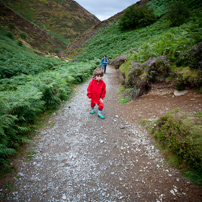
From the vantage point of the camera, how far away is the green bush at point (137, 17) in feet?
80.7

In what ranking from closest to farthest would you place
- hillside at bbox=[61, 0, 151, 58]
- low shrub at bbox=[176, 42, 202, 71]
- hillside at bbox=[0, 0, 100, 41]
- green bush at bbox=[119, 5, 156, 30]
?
low shrub at bbox=[176, 42, 202, 71] → green bush at bbox=[119, 5, 156, 30] → hillside at bbox=[61, 0, 151, 58] → hillside at bbox=[0, 0, 100, 41]

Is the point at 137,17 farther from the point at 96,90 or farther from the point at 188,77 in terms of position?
the point at 96,90

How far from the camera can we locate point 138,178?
2602 millimetres

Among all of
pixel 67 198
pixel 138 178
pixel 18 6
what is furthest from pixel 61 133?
pixel 18 6

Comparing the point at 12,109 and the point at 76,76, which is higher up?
the point at 76,76

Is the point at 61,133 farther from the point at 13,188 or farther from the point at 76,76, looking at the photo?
the point at 76,76

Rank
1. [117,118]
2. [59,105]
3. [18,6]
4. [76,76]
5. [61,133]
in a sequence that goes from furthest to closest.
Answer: [18,6], [76,76], [59,105], [117,118], [61,133]

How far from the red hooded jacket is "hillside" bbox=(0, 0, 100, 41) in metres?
75.0

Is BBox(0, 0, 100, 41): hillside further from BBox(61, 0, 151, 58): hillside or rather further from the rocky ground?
the rocky ground

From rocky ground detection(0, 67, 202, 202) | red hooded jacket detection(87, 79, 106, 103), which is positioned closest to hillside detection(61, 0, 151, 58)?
red hooded jacket detection(87, 79, 106, 103)

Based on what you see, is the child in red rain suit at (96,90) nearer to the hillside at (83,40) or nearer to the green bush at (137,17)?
the green bush at (137,17)

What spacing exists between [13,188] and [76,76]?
28.6 feet

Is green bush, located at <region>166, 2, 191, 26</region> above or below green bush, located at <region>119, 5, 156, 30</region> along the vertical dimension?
below

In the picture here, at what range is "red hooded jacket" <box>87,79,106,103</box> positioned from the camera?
4768 millimetres
